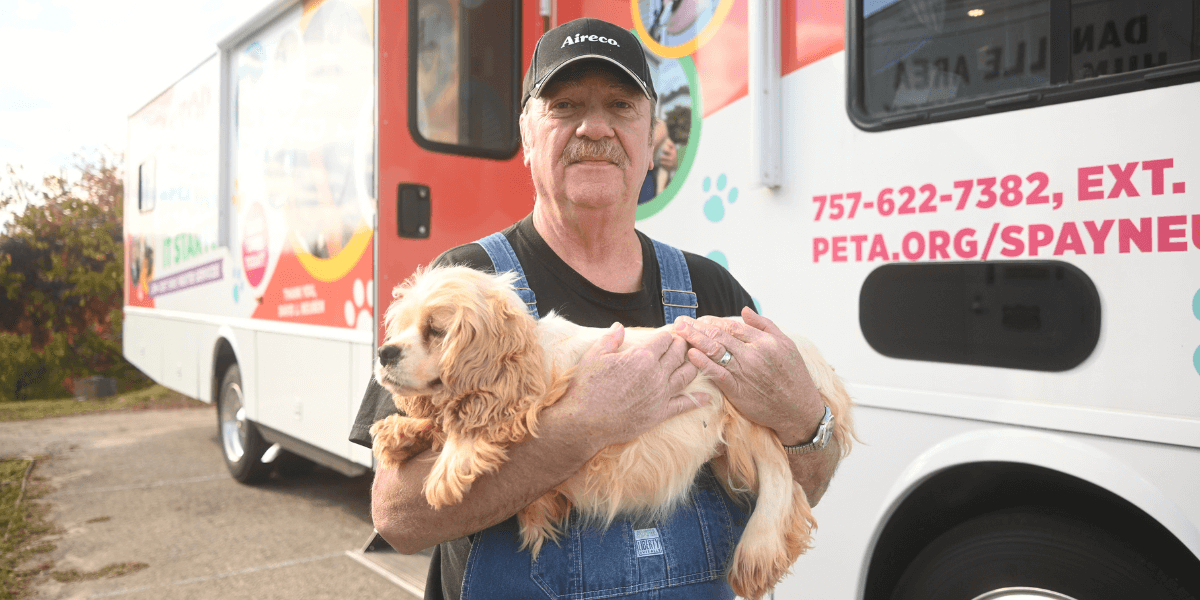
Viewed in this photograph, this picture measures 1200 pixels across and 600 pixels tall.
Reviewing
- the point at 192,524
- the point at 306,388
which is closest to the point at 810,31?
the point at 306,388

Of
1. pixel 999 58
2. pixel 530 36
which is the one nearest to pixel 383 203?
pixel 530 36

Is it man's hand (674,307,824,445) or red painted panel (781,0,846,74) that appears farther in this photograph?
red painted panel (781,0,846,74)

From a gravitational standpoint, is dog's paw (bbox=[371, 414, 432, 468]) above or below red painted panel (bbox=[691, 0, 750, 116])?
below

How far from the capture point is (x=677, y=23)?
3227 mm

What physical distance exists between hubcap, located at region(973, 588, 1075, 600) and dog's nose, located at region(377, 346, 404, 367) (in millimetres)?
1980

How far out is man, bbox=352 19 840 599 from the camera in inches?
54.2

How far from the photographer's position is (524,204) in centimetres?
483

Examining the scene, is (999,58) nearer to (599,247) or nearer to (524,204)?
(599,247)

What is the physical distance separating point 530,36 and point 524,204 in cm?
100

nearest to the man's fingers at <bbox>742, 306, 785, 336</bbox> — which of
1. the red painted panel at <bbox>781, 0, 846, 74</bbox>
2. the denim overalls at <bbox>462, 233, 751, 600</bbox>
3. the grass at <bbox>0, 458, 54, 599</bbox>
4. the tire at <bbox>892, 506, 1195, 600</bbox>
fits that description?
the denim overalls at <bbox>462, 233, 751, 600</bbox>

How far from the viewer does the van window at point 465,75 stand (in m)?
4.43

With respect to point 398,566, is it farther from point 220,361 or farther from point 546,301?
point 546,301

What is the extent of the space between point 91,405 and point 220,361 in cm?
606

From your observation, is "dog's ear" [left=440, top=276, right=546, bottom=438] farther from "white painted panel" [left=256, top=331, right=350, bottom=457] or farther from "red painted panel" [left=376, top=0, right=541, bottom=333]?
"white painted panel" [left=256, top=331, right=350, bottom=457]
